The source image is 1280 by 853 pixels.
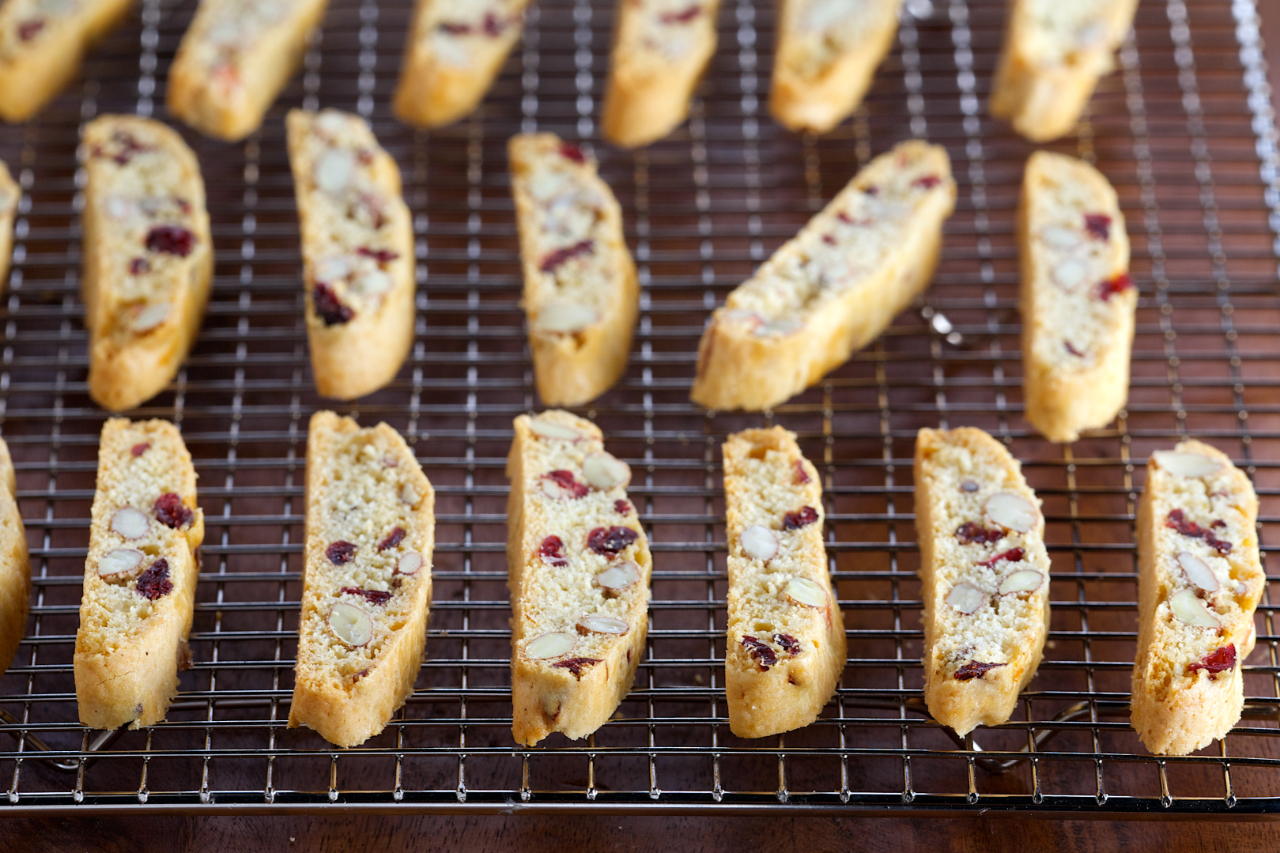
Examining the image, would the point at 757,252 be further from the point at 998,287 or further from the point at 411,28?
the point at 411,28

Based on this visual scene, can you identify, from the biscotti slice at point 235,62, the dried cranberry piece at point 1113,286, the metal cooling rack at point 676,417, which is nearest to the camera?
the metal cooling rack at point 676,417

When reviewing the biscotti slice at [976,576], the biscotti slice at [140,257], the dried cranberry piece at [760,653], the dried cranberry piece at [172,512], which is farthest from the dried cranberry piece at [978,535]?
the biscotti slice at [140,257]

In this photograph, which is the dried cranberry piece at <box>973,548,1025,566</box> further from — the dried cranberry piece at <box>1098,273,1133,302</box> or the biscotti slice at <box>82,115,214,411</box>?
the biscotti slice at <box>82,115,214,411</box>

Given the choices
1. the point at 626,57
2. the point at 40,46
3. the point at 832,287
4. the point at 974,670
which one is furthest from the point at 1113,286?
the point at 40,46

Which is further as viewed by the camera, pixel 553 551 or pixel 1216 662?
pixel 553 551

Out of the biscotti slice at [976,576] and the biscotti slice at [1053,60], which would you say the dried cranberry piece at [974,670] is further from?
the biscotti slice at [1053,60]

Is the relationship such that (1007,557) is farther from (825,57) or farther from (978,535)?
(825,57)

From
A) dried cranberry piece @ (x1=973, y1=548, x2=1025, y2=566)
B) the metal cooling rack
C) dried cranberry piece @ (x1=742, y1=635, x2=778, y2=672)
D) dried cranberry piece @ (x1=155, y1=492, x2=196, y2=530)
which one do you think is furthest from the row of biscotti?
dried cranberry piece @ (x1=742, y1=635, x2=778, y2=672)
